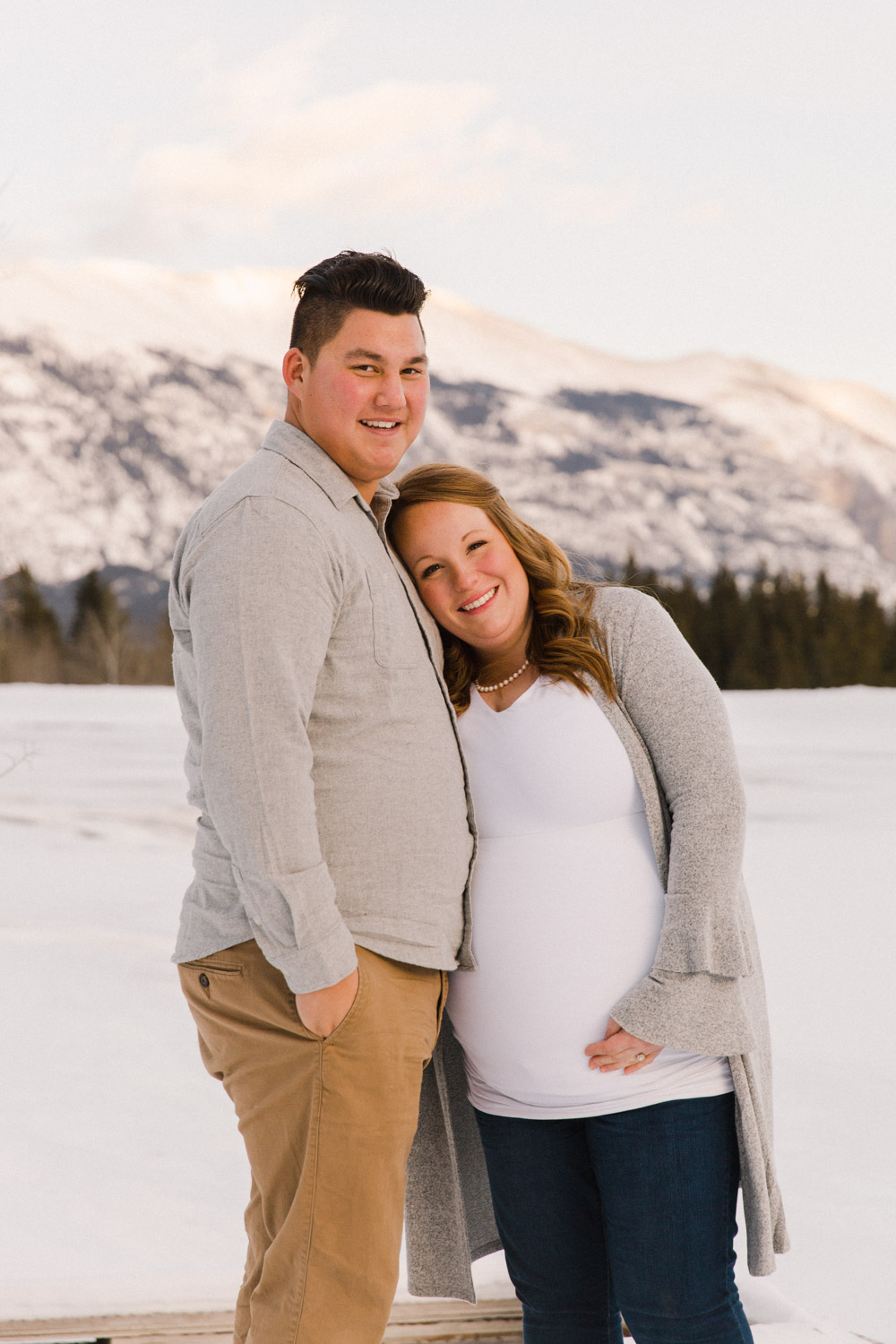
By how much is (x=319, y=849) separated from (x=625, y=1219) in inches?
26.3

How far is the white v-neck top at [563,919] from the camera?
156 centimetres

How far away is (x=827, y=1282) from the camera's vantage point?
2580 millimetres

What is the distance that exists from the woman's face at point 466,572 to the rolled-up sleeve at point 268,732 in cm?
32

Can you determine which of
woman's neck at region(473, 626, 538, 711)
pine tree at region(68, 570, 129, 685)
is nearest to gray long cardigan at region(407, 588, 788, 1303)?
woman's neck at region(473, 626, 538, 711)

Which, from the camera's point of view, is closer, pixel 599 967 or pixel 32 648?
pixel 599 967

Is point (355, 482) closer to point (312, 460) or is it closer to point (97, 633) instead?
point (312, 460)

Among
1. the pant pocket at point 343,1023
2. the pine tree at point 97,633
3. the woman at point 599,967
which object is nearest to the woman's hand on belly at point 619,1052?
the woman at point 599,967

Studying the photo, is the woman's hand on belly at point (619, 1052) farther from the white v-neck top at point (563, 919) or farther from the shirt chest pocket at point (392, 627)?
the shirt chest pocket at point (392, 627)

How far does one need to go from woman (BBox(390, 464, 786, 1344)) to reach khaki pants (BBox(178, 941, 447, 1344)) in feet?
0.65

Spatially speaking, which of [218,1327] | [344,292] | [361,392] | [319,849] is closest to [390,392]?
[361,392]

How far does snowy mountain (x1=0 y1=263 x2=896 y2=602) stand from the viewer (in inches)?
2778

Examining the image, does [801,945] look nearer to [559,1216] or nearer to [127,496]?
[559,1216]

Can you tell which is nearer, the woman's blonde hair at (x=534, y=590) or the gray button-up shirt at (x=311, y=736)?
the gray button-up shirt at (x=311, y=736)

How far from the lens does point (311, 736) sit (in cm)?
146
